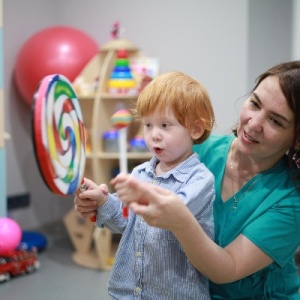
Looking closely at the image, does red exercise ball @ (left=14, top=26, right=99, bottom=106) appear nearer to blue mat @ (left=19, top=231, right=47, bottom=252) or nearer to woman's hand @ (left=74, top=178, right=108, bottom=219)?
blue mat @ (left=19, top=231, right=47, bottom=252)

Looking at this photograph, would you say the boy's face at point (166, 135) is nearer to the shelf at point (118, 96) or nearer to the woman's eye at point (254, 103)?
the woman's eye at point (254, 103)

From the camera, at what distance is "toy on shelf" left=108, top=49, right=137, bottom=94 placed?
2.90 metres

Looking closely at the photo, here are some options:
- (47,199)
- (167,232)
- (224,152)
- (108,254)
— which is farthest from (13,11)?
(167,232)

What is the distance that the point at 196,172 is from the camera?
1180 mm

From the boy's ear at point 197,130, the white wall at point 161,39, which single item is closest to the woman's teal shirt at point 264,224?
the boy's ear at point 197,130

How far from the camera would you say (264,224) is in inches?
48.3

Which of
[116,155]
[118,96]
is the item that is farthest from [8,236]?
[118,96]

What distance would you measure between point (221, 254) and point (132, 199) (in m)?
0.32

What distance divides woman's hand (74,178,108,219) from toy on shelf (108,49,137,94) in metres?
1.76

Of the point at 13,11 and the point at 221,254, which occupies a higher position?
the point at 13,11

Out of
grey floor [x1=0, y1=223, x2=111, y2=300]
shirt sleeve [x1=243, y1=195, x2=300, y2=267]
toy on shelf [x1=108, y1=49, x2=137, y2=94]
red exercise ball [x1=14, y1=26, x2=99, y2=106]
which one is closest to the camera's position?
shirt sleeve [x1=243, y1=195, x2=300, y2=267]

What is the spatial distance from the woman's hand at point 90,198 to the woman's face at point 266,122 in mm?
361

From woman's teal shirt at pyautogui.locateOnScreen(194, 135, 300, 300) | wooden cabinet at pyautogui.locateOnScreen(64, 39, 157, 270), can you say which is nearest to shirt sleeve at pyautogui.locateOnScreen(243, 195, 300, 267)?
woman's teal shirt at pyautogui.locateOnScreen(194, 135, 300, 300)

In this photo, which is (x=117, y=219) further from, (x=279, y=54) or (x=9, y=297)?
(x=279, y=54)
